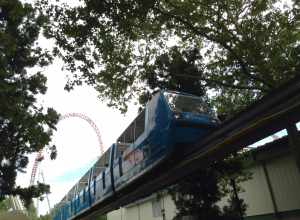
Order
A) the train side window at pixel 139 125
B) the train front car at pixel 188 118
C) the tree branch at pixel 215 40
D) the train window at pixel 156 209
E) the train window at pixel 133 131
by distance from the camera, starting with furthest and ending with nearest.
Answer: the train window at pixel 156 209
the tree branch at pixel 215 40
the train window at pixel 133 131
the train side window at pixel 139 125
the train front car at pixel 188 118

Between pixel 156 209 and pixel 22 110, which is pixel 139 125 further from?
pixel 156 209

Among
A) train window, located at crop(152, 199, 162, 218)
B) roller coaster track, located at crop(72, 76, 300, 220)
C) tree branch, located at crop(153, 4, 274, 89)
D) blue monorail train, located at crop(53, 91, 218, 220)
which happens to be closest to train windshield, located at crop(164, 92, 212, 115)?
blue monorail train, located at crop(53, 91, 218, 220)

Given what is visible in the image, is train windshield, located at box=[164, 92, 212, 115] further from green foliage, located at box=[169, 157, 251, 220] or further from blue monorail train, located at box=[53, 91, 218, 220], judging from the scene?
green foliage, located at box=[169, 157, 251, 220]

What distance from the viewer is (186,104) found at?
848 centimetres

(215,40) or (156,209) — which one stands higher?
(215,40)

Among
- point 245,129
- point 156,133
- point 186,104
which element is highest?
point 186,104

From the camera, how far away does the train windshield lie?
8041mm

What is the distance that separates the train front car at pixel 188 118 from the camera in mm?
7340

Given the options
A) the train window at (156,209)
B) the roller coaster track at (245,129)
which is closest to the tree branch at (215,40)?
the roller coaster track at (245,129)

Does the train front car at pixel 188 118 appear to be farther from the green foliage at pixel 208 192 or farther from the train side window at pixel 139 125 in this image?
the green foliage at pixel 208 192

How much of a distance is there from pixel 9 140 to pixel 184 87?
25.8 ft

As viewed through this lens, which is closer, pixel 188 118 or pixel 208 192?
pixel 188 118

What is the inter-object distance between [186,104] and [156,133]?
1346 millimetres

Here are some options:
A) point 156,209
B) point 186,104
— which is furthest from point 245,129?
point 156,209
